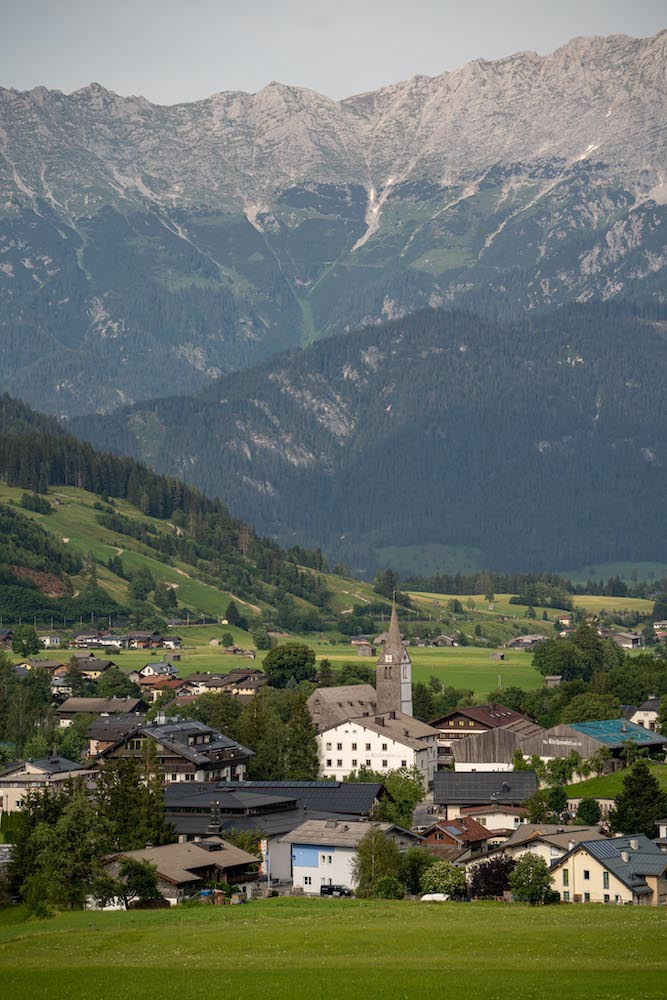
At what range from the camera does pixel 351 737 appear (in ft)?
502

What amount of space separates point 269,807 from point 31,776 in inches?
985

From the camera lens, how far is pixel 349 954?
69500mm

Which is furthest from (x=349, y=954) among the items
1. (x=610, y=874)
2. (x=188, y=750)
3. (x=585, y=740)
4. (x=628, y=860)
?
(x=188, y=750)

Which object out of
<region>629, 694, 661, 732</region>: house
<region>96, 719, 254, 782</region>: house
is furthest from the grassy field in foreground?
<region>629, 694, 661, 732</region>: house

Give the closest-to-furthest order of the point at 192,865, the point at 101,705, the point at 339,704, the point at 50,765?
the point at 192,865 → the point at 50,765 → the point at 339,704 → the point at 101,705

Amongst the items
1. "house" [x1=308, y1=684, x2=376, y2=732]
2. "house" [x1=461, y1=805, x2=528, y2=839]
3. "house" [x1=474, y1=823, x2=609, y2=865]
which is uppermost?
"house" [x1=308, y1=684, x2=376, y2=732]

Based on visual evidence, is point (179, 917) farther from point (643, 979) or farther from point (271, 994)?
point (643, 979)

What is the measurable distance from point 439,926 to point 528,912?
23.4 feet

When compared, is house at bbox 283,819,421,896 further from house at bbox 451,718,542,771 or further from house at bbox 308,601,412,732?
house at bbox 308,601,412,732

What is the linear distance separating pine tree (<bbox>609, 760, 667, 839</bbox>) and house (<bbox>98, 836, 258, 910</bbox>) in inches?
857

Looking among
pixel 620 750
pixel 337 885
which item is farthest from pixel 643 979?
pixel 620 750

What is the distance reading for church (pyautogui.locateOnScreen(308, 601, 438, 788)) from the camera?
15050 cm

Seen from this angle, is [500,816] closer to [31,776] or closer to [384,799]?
[384,799]

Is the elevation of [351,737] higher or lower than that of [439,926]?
higher
